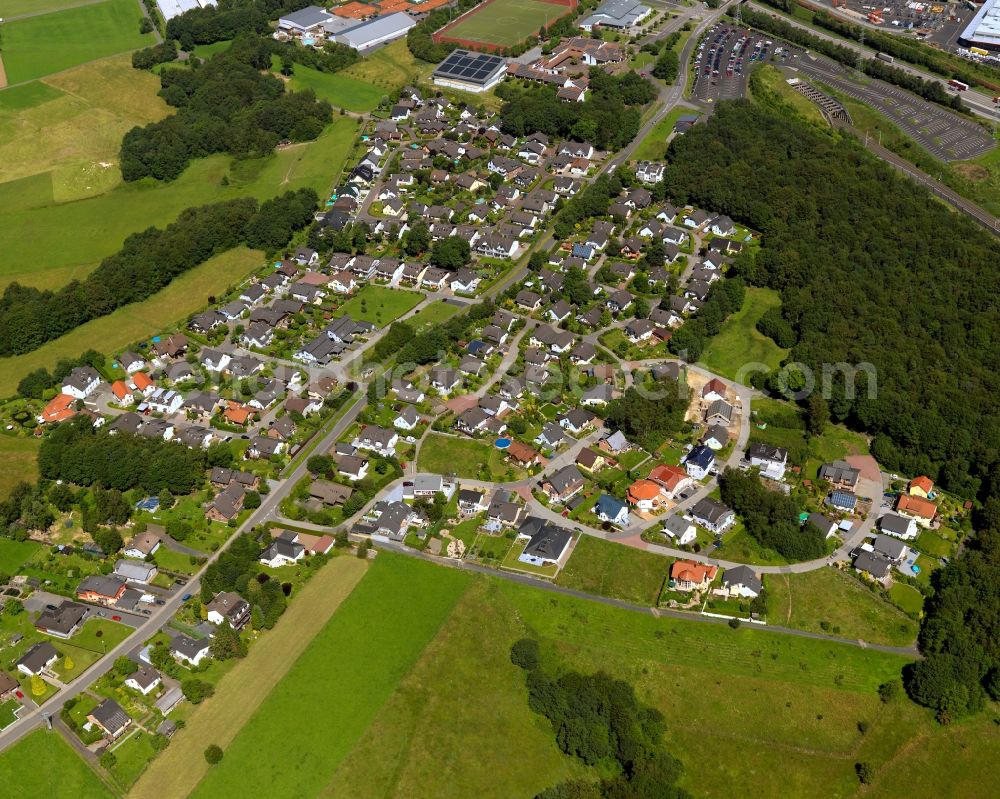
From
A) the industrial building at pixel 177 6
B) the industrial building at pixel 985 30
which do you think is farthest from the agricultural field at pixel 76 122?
the industrial building at pixel 985 30

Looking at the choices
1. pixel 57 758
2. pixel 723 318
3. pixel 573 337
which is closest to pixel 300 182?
pixel 573 337

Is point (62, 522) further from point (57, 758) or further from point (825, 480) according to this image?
point (825, 480)

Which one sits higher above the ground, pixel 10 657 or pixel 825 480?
pixel 825 480

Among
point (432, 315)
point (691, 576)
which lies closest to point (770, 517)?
point (691, 576)

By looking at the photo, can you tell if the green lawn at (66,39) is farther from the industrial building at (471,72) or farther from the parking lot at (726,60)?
the parking lot at (726,60)

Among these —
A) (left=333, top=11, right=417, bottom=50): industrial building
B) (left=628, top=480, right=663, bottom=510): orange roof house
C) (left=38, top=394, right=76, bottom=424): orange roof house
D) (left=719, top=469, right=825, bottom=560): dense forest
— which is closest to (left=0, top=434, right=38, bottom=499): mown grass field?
(left=38, top=394, right=76, bottom=424): orange roof house

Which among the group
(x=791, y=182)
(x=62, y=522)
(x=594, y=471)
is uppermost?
(x=791, y=182)
